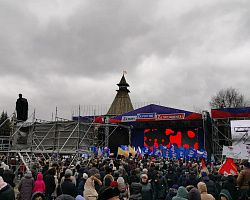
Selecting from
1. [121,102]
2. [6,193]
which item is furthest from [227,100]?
[6,193]

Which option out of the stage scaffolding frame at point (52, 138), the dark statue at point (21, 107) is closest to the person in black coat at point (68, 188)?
the dark statue at point (21, 107)

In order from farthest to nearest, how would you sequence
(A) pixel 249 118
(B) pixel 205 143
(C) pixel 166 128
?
1. (C) pixel 166 128
2. (B) pixel 205 143
3. (A) pixel 249 118

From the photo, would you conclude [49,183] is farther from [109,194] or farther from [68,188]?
[109,194]

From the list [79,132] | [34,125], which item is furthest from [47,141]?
[79,132]

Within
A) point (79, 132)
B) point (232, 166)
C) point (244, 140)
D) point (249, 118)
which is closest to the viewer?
point (232, 166)

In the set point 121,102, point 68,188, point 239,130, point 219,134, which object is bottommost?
point 68,188

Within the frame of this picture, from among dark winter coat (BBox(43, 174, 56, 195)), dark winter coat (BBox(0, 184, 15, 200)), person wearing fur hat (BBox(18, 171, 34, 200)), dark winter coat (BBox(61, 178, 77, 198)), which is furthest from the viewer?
dark winter coat (BBox(43, 174, 56, 195))

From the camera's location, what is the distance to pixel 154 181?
31.9 feet

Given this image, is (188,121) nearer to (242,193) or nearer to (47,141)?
(47,141)

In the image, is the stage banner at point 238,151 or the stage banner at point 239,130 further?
the stage banner at point 239,130

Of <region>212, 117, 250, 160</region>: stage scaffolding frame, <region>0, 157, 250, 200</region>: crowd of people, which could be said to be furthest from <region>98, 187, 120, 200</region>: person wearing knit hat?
<region>212, 117, 250, 160</region>: stage scaffolding frame

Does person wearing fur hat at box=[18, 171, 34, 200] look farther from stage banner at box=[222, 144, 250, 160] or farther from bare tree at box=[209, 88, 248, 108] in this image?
bare tree at box=[209, 88, 248, 108]

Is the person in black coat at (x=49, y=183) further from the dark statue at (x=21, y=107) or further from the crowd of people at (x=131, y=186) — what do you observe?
the dark statue at (x=21, y=107)

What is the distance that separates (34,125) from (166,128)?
38.4 feet
